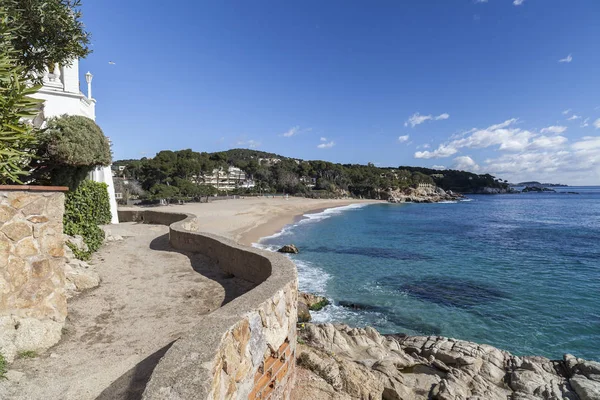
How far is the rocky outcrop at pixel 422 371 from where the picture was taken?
636 cm

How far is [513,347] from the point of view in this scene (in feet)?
36.4

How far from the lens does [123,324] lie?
Result: 5.70m

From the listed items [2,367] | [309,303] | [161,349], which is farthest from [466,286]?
[2,367]

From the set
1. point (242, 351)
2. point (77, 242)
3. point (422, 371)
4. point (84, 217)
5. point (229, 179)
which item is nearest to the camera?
point (242, 351)

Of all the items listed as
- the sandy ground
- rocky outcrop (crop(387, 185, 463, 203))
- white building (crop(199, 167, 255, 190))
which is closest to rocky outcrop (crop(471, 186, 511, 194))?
rocky outcrop (crop(387, 185, 463, 203))

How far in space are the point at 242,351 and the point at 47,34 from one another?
9756 millimetres

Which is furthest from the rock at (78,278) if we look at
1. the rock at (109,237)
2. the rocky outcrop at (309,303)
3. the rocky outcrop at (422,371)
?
the rocky outcrop at (309,303)

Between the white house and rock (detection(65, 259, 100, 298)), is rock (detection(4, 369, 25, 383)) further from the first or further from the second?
the white house

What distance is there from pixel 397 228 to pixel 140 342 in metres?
38.9

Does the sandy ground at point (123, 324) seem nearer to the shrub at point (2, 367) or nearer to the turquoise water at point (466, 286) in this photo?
the shrub at point (2, 367)

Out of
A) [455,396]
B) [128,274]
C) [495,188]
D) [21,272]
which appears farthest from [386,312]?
[495,188]

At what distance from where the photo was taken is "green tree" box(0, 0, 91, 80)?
7805 mm

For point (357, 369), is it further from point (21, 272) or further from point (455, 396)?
point (21, 272)

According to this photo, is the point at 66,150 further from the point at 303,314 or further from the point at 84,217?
the point at 303,314
